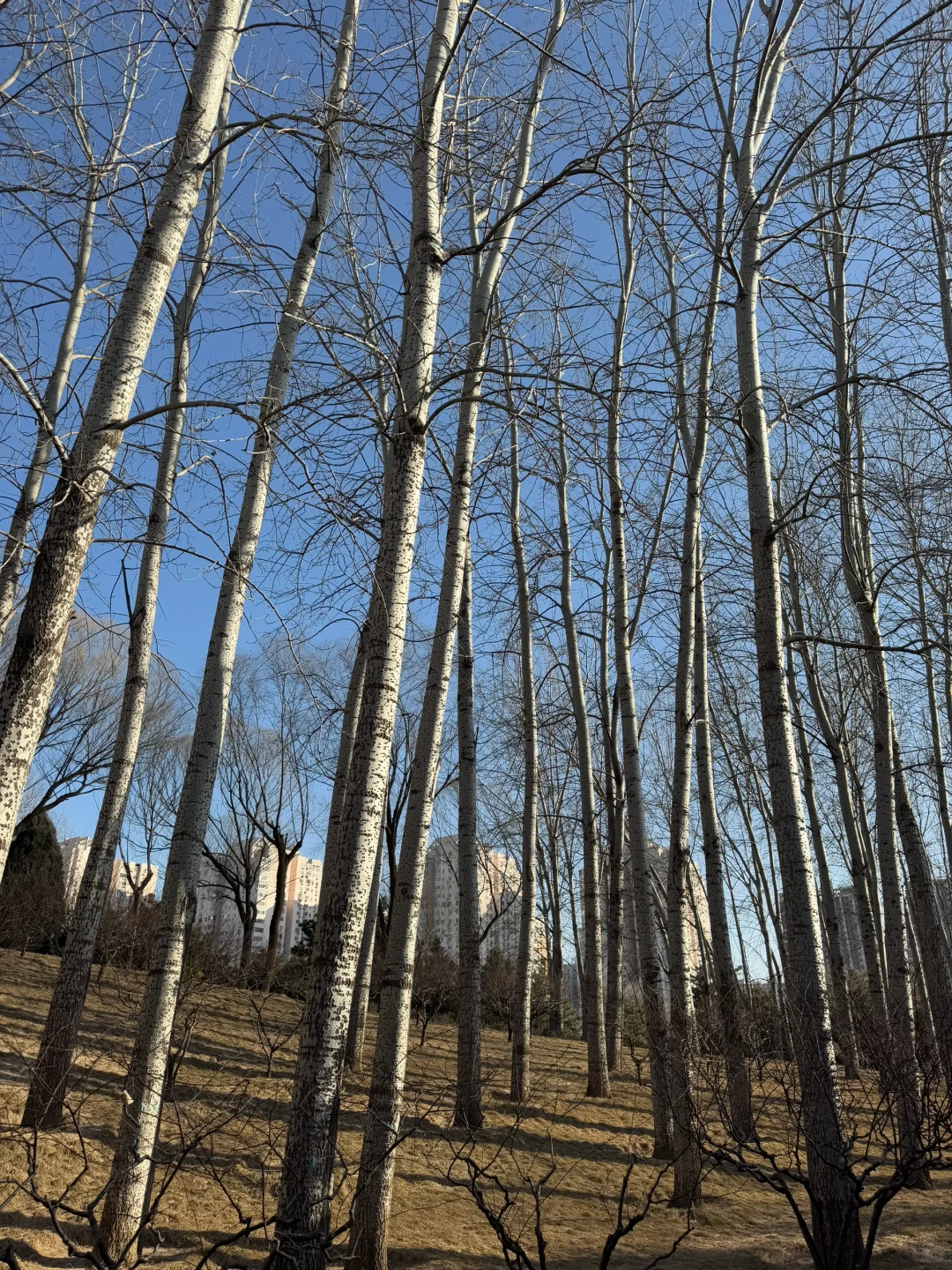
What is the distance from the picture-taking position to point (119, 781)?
6574mm

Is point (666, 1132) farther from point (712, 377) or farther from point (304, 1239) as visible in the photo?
point (712, 377)

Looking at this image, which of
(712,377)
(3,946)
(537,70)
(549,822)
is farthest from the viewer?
(549,822)

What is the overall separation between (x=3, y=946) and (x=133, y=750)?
1012 cm

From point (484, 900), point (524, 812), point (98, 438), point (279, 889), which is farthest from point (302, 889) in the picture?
point (98, 438)

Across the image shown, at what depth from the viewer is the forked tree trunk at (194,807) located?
411cm

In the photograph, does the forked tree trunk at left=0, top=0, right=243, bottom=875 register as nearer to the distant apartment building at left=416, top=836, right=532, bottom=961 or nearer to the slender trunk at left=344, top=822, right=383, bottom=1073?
the distant apartment building at left=416, top=836, right=532, bottom=961

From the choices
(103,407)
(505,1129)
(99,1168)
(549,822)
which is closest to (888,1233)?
(505,1129)

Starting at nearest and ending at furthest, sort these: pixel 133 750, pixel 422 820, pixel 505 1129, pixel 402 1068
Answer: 1. pixel 402 1068
2. pixel 422 820
3. pixel 133 750
4. pixel 505 1129

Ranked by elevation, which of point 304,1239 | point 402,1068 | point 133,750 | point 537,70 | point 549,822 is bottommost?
point 304,1239

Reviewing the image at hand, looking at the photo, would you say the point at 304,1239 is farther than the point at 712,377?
No

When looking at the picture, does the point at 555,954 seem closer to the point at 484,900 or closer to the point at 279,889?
the point at 279,889

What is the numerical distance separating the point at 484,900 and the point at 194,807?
4277cm

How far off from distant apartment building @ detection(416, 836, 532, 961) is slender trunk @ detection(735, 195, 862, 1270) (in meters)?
2.56

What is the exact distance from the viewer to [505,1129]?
7.52m
